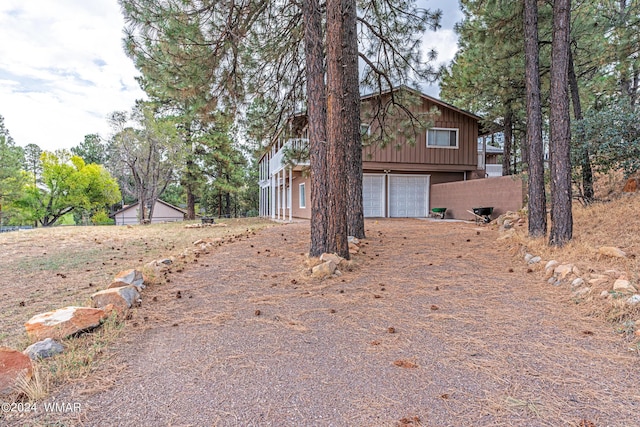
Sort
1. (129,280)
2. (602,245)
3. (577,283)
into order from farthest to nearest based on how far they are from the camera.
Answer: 1. (602,245)
2. (129,280)
3. (577,283)

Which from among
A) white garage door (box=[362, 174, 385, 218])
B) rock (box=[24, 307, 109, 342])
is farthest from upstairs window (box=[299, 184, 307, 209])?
rock (box=[24, 307, 109, 342])

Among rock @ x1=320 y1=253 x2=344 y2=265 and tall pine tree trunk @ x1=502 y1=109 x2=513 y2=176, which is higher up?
tall pine tree trunk @ x1=502 y1=109 x2=513 y2=176

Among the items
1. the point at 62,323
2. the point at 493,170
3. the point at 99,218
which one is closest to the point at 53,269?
the point at 62,323

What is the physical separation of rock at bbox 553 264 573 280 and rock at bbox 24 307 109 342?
455 cm

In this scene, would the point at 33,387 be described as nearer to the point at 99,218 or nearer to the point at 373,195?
the point at 373,195

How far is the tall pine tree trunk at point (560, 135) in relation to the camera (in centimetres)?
Answer: 458

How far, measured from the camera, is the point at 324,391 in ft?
5.98

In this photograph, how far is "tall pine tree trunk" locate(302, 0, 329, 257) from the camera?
462 centimetres

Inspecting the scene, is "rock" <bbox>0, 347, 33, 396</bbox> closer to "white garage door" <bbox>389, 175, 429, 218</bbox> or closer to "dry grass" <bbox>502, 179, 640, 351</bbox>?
"dry grass" <bbox>502, 179, 640, 351</bbox>

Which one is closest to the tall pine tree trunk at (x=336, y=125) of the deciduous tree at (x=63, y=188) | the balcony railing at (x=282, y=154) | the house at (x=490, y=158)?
the balcony railing at (x=282, y=154)

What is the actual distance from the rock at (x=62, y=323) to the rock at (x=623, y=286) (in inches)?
175

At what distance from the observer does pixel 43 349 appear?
2182 mm

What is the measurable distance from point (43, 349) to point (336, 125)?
3776 mm

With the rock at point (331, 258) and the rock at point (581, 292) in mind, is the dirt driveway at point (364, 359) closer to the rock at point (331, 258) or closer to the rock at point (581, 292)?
the rock at point (581, 292)
